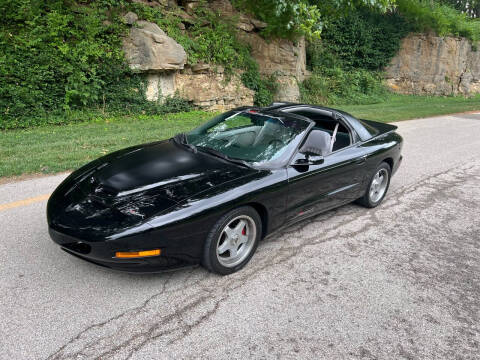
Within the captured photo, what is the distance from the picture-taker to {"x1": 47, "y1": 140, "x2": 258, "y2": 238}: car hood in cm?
286

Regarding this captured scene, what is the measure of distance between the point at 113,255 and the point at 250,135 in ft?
6.52

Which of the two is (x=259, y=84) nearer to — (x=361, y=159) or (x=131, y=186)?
(x=361, y=159)

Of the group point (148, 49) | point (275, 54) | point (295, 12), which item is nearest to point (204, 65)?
point (148, 49)

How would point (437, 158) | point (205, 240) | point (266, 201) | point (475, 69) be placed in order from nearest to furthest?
point (205, 240) < point (266, 201) < point (437, 158) < point (475, 69)

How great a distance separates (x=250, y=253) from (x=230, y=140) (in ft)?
4.21

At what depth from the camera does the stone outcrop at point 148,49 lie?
1116cm

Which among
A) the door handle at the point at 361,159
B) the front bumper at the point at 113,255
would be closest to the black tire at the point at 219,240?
the front bumper at the point at 113,255

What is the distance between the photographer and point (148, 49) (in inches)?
440

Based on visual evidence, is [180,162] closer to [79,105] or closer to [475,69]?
[79,105]

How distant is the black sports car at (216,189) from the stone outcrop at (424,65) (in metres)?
20.8

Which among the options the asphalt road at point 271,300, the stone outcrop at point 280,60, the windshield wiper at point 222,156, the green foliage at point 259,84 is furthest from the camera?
the stone outcrop at point 280,60

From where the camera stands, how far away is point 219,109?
13406mm

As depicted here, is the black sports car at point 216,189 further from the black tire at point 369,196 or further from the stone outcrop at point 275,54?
the stone outcrop at point 275,54

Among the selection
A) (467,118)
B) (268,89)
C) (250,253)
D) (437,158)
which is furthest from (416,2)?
(250,253)
